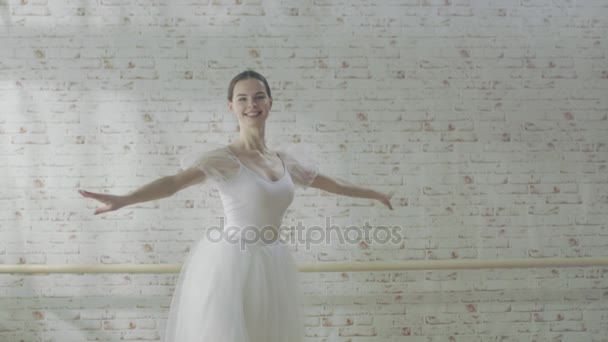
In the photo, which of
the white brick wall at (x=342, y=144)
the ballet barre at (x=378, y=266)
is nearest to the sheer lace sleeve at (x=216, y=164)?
the ballet barre at (x=378, y=266)

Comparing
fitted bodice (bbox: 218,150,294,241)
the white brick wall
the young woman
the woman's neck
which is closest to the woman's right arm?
the young woman

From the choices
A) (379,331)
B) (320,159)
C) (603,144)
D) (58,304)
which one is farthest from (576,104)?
(58,304)

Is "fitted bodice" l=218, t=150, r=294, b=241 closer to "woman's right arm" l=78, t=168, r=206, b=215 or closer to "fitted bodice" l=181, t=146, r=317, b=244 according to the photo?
"fitted bodice" l=181, t=146, r=317, b=244

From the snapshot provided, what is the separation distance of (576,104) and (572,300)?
1.19 metres

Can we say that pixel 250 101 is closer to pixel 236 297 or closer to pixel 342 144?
pixel 236 297

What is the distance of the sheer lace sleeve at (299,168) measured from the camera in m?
2.36

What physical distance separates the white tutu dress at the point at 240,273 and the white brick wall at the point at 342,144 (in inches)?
49.0

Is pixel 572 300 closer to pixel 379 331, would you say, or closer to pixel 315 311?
pixel 379 331

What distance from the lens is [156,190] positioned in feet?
6.44

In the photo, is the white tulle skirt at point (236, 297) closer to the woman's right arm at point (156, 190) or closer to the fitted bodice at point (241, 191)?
the fitted bodice at point (241, 191)

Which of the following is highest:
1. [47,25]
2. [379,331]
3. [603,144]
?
[47,25]

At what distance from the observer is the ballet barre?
3.10 m

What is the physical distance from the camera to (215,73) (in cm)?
337

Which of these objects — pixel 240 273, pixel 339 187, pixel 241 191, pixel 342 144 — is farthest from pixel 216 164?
pixel 342 144
